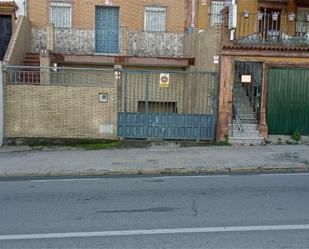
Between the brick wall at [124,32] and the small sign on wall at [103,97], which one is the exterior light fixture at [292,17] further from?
the small sign on wall at [103,97]

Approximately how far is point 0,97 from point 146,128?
5.06 metres

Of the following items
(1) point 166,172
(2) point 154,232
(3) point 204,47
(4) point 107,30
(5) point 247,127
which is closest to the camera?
(2) point 154,232

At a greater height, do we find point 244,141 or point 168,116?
point 168,116

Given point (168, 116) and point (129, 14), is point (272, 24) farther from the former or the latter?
point (168, 116)

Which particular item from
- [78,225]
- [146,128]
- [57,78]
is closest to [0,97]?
[57,78]

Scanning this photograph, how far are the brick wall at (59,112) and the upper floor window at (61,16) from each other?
6168 millimetres

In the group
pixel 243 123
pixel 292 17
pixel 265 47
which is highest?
pixel 292 17

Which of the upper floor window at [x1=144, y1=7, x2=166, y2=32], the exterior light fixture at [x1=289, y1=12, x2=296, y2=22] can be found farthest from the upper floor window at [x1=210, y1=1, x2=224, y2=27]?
→ the exterior light fixture at [x1=289, y1=12, x2=296, y2=22]

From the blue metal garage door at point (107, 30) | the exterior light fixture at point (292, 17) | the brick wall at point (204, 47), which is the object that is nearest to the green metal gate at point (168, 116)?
the brick wall at point (204, 47)

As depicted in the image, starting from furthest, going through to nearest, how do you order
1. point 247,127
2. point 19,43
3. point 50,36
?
point 50,36 → point 19,43 → point 247,127

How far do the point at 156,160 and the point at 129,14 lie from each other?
400 inches

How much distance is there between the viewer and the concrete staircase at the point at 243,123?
13.3 meters

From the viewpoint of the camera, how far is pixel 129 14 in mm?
18453

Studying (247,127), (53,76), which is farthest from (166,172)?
(53,76)
